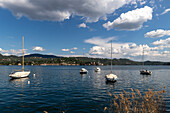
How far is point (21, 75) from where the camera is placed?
56.6 meters

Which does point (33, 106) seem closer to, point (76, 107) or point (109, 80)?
point (76, 107)

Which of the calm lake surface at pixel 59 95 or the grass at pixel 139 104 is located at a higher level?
the grass at pixel 139 104

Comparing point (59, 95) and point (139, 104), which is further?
point (59, 95)

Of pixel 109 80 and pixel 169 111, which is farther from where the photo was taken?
pixel 109 80

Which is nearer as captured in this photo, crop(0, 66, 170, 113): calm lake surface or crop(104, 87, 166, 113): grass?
crop(104, 87, 166, 113): grass

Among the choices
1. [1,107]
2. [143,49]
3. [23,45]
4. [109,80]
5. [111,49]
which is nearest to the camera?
[1,107]

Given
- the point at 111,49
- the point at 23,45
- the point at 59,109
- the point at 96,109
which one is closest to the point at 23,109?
the point at 59,109

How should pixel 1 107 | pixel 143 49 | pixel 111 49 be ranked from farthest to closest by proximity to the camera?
pixel 143 49 → pixel 111 49 → pixel 1 107

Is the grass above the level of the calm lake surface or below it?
above

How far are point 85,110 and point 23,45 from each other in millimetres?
57392

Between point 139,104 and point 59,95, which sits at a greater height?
point 139,104

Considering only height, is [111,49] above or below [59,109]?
above

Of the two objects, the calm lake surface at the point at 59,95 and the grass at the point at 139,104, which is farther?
the calm lake surface at the point at 59,95

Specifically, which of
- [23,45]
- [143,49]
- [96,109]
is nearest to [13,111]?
Answer: [96,109]
